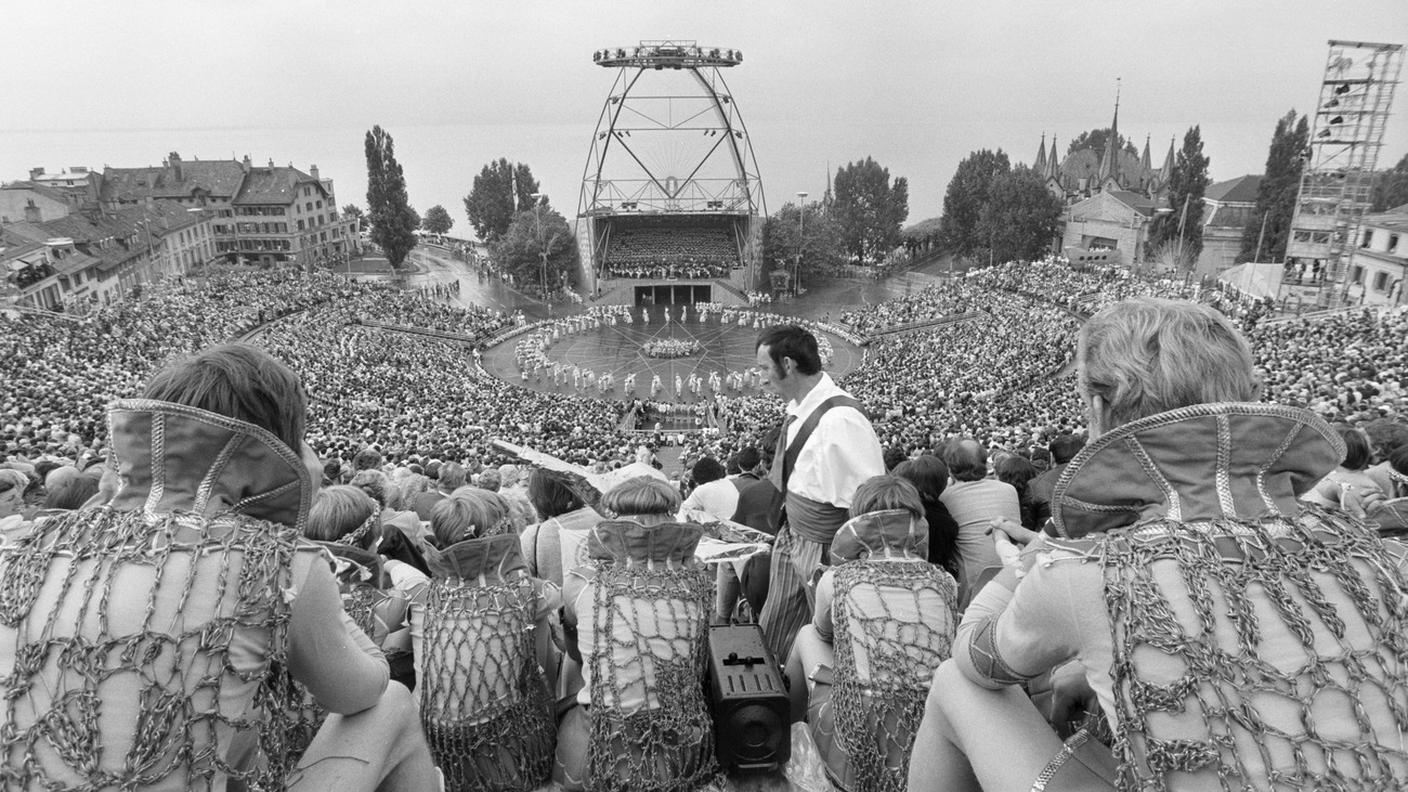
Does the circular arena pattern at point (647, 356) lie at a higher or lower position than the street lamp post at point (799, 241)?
lower

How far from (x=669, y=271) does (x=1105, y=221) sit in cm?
2662

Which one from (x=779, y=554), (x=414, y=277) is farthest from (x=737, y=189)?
(x=779, y=554)

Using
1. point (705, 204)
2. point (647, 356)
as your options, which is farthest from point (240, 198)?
point (647, 356)

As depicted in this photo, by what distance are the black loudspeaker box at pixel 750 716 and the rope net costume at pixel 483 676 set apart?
698 millimetres

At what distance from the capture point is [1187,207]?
3769cm

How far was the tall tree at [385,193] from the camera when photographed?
42750mm

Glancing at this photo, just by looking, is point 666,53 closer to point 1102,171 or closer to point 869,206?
point 869,206

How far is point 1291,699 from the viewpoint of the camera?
4.61 feet

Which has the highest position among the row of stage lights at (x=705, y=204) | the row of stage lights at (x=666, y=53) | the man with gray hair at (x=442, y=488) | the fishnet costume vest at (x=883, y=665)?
the row of stage lights at (x=666, y=53)

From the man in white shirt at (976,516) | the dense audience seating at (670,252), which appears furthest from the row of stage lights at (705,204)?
the man in white shirt at (976,516)

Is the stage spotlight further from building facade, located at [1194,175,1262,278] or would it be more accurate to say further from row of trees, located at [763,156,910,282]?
building facade, located at [1194,175,1262,278]

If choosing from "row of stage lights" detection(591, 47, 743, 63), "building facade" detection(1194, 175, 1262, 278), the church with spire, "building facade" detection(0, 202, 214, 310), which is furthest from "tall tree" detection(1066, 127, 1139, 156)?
"building facade" detection(0, 202, 214, 310)

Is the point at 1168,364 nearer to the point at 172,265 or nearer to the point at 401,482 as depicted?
the point at 401,482

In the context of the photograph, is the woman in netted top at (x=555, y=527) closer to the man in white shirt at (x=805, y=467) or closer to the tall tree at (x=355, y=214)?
the man in white shirt at (x=805, y=467)
